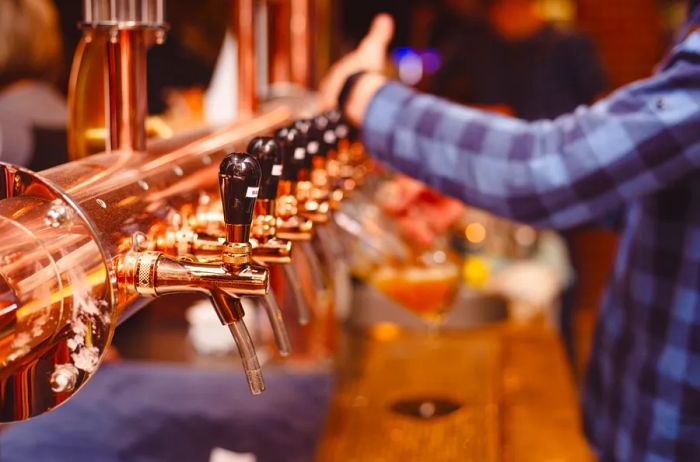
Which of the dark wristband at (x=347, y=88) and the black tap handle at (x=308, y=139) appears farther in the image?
the dark wristband at (x=347, y=88)

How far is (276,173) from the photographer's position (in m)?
1.04

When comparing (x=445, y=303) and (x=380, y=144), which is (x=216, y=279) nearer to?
(x=380, y=144)

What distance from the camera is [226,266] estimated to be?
846mm

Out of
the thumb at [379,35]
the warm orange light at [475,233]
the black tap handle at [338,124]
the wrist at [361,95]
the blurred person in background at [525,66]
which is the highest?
the thumb at [379,35]

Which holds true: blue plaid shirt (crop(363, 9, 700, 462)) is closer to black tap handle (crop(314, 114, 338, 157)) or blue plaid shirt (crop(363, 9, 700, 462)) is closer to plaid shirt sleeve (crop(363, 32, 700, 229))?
plaid shirt sleeve (crop(363, 32, 700, 229))

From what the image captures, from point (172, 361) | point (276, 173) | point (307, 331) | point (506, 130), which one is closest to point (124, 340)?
point (172, 361)

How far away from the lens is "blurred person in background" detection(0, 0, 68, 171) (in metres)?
2.02

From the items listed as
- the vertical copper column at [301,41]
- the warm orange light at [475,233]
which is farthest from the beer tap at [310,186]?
the warm orange light at [475,233]

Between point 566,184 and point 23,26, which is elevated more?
point 23,26

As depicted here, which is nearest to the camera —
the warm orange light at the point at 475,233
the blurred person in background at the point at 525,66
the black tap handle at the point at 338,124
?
the black tap handle at the point at 338,124

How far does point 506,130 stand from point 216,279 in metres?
0.81

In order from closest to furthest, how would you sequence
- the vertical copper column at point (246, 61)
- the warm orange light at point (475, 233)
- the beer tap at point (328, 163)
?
1. the beer tap at point (328, 163)
2. the vertical copper column at point (246, 61)
3. the warm orange light at point (475, 233)

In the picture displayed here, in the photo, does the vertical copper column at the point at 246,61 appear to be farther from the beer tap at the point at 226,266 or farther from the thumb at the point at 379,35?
the beer tap at the point at 226,266

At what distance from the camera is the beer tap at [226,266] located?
2.75ft
